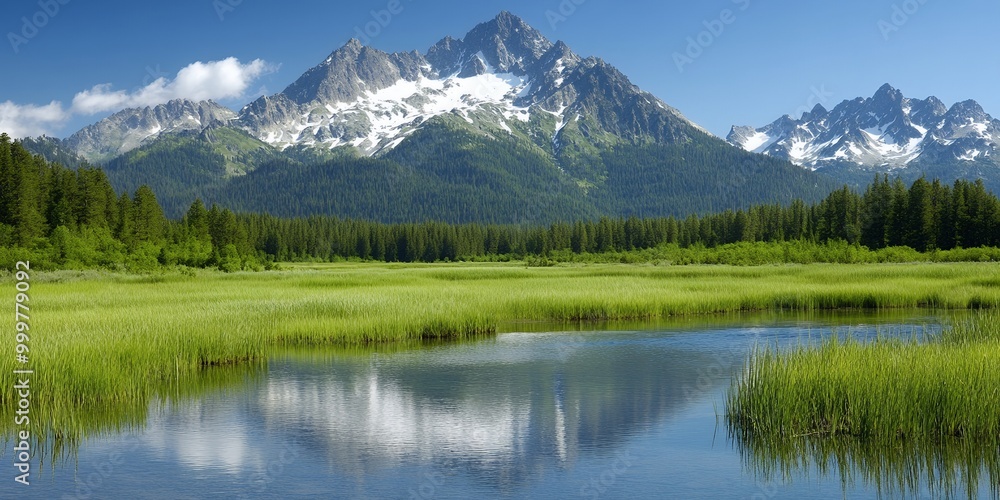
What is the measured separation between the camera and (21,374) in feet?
60.7

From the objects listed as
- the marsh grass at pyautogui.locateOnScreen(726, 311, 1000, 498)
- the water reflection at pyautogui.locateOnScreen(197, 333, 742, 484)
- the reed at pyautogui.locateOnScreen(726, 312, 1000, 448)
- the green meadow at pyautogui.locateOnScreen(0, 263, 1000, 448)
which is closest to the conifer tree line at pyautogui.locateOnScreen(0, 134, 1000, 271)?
the green meadow at pyautogui.locateOnScreen(0, 263, 1000, 448)

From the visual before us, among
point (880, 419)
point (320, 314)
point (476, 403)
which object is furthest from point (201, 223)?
point (880, 419)

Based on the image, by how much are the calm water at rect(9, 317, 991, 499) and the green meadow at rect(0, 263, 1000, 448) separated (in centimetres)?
167

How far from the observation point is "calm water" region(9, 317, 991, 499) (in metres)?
13.9

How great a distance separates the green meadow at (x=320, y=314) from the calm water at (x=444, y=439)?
1.67 metres

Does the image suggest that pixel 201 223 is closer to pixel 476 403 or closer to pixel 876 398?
pixel 476 403

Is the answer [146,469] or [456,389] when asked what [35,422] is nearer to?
[146,469]

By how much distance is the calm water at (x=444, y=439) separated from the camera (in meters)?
13.9

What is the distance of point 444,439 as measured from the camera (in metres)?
17.0

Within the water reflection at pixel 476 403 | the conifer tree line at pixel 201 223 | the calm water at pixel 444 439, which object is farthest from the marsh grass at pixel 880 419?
the conifer tree line at pixel 201 223

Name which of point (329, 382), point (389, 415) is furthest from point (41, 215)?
point (389, 415)

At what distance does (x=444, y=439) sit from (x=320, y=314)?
1964 centimetres

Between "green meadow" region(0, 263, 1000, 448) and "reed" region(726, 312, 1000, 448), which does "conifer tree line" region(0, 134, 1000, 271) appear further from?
"reed" region(726, 312, 1000, 448)

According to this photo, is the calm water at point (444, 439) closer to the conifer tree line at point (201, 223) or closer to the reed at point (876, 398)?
the reed at point (876, 398)
